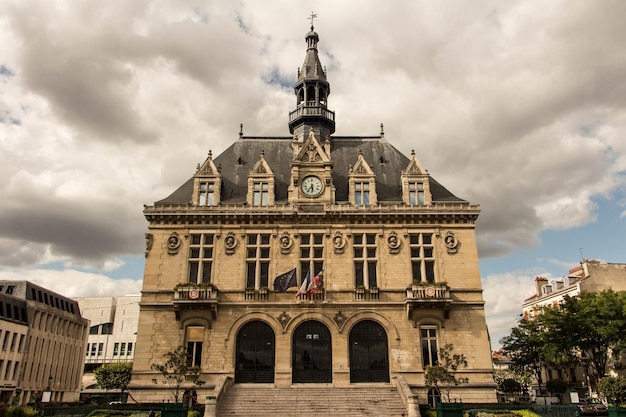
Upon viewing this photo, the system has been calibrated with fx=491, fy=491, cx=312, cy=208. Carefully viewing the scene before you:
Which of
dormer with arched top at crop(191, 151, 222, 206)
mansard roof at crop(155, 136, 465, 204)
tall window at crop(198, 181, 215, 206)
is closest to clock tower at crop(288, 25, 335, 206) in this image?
mansard roof at crop(155, 136, 465, 204)

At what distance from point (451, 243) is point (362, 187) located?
29.0 feet

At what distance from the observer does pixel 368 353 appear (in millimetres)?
38188

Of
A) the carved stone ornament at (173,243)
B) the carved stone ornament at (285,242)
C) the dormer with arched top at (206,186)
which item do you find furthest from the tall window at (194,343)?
the dormer with arched top at (206,186)

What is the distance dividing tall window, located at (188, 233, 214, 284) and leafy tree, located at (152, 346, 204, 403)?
5.79 metres

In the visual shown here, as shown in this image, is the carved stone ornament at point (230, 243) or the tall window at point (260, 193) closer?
the carved stone ornament at point (230, 243)

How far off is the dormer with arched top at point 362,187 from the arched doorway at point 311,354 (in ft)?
36.1

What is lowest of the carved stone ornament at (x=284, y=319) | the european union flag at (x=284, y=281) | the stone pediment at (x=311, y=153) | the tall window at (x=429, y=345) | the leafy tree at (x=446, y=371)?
the leafy tree at (x=446, y=371)

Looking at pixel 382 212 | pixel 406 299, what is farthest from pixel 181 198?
pixel 406 299

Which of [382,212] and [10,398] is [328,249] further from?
[10,398]

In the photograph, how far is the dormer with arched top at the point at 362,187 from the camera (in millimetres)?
42250

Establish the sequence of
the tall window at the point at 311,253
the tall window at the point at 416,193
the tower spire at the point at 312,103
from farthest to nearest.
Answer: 1. the tower spire at the point at 312,103
2. the tall window at the point at 416,193
3. the tall window at the point at 311,253

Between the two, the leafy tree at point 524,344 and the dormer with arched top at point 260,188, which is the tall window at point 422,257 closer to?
the dormer with arched top at point 260,188

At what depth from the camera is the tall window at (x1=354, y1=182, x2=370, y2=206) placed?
42438 mm

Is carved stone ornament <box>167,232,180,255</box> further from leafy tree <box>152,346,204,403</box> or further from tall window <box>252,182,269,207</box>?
leafy tree <box>152,346,204,403</box>
